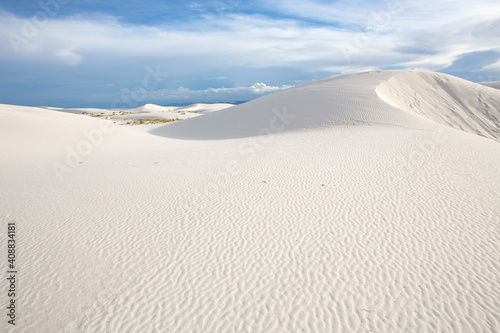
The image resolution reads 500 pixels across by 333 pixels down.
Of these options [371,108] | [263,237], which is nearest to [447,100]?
[371,108]

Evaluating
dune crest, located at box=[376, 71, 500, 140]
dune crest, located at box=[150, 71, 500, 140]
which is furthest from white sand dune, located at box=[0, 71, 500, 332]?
dune crest, located at box=[376, 71, 500, 140]

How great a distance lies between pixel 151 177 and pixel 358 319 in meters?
7.55

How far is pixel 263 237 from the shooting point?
5582 millimetres

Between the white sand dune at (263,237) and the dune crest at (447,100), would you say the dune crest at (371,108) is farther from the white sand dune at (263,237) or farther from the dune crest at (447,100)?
the white sand dune at (263,237)

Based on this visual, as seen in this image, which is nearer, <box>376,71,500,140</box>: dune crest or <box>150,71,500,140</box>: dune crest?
<box>150,71,500,140</box>: dune crest

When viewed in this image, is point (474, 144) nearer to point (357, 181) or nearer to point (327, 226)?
point (357, 181)

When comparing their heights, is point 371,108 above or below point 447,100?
above

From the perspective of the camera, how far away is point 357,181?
8289 millimetres

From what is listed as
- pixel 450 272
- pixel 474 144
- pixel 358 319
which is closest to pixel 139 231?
pixel 358 319

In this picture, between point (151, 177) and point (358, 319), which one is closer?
point (358, 319)

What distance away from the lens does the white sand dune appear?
3.79 meters

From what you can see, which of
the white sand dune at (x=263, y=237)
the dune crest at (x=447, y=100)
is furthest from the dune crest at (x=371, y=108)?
the white sand dune at (x=263, y=237)

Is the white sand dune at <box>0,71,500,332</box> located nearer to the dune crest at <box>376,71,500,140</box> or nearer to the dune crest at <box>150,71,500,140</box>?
the dune crest at <box>150,71,500,140</box>

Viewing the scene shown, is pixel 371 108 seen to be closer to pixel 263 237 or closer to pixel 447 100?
pixel 447 100
